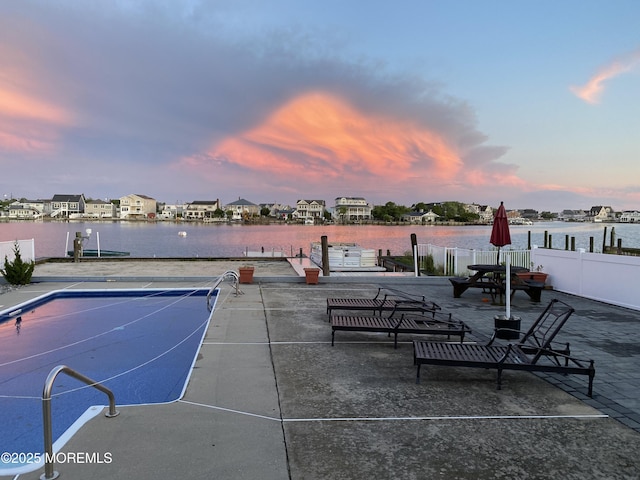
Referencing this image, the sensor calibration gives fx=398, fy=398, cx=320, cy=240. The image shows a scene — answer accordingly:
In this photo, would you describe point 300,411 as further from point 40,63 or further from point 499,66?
point 40,63

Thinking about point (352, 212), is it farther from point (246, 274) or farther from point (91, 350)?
point (91, 350)

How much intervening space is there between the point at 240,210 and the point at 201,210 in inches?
729

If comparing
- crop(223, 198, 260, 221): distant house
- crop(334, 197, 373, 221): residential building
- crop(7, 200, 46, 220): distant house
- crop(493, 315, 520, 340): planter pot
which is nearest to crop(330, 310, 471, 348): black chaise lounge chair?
crop(493, 315, 520, 340): planter pot

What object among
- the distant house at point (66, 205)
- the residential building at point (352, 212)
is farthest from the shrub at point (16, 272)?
the distant house at point (66, 205)

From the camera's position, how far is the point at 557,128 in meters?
24.7

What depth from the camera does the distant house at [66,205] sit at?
186 metres

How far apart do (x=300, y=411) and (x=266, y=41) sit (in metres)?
23.9

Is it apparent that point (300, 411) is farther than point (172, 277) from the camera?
No

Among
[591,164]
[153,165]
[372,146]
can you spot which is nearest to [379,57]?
[372,146]

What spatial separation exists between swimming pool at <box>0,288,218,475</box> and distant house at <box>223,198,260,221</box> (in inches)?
6598

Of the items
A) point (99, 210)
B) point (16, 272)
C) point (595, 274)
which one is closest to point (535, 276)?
point (595, 274)

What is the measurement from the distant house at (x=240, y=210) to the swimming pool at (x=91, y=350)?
167587 millimetres

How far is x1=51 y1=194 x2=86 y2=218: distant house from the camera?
7321 inches

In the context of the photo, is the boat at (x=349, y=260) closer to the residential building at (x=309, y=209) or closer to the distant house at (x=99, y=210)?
the residential building at (x=309, y=209)
